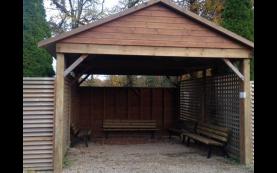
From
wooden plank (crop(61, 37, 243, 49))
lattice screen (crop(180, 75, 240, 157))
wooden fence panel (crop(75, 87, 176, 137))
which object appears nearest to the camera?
wooden plank (crop(61, 37, 243, 49))

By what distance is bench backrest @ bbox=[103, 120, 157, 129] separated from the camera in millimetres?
13414

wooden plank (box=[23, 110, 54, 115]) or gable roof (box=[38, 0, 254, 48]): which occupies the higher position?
gable roof (box=[38, 0, 254, 48])

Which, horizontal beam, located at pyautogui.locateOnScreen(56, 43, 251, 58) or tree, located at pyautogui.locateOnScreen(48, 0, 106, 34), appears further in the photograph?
tree, located at pyautogui.locateOnScreen(48, 0, 106, 34)

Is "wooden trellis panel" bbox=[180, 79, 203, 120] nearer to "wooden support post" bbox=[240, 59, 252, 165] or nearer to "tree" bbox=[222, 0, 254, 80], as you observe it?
"tree" bbox=[222, 0, 254, 80]

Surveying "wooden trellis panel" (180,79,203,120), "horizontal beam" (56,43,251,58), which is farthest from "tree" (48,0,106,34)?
"horizontal beam" (56,43,251,58)

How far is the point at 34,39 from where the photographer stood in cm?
1105

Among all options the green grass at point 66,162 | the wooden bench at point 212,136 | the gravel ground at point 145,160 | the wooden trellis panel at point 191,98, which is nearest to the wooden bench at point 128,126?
the wooden trellis panel at point 191,98

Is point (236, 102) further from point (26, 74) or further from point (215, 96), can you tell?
point (26, 74)

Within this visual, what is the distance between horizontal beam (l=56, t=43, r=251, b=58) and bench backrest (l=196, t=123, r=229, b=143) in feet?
7.12

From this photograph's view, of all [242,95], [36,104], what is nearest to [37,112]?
[36,104]

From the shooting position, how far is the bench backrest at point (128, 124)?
1341 centimetres

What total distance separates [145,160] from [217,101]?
3.28 m

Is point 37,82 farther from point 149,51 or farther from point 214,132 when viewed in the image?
point 214,132

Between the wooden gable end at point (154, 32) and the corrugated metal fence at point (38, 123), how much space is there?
119cm
